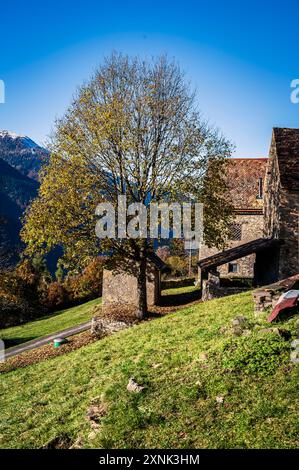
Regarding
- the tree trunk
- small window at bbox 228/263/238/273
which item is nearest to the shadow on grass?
the tree trunk

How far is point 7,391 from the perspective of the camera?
39.1 ft

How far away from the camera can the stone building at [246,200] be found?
3375 centimetres

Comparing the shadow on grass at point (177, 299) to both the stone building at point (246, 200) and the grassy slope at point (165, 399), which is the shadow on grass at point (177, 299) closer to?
the stone building at point (246, 200)

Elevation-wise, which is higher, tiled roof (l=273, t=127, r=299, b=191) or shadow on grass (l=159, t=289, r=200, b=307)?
tiled roof (l=273, t=127, r=299, b=191)

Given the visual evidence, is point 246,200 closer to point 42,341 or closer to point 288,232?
point 288,232

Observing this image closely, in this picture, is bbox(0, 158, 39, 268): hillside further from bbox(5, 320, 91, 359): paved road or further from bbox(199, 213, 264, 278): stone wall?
bbox(5, 320, 91, 359): paved road

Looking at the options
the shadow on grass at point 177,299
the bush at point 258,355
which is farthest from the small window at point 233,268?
the bush at point 258,355

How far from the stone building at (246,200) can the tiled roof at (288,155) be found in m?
9.97

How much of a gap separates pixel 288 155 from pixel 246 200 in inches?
505

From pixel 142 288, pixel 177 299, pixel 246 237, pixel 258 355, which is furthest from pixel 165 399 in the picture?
pixel 246 237

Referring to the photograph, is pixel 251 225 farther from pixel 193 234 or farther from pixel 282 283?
pixel 282 283

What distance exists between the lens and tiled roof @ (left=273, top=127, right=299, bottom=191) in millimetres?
19611
